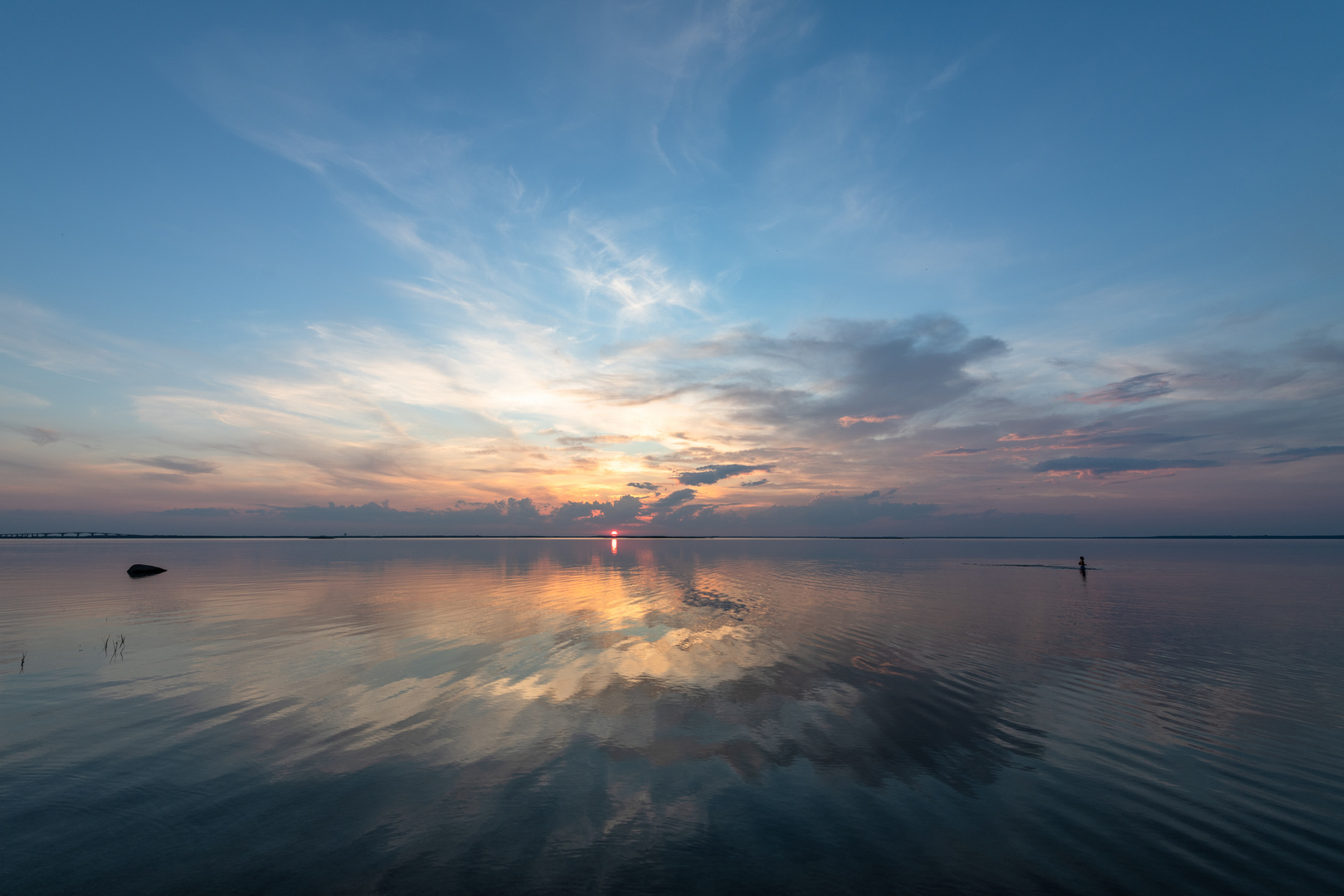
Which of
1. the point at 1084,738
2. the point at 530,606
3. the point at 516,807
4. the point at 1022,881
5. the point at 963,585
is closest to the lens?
the point at 1022,881

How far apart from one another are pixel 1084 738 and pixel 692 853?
12657 mm

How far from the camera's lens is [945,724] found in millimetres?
16500

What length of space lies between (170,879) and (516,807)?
5.61 meters

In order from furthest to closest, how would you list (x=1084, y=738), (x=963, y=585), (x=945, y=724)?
(x=963, y=585), (x=945, y=724), (x=1084, y=738)

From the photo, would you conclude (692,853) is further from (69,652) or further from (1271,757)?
(69,652)

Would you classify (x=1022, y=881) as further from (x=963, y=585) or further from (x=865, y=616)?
(x=963, y=585)

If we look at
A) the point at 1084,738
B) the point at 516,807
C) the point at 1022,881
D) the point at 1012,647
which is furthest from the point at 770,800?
the point at 1012,647

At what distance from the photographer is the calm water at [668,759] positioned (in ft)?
31.0

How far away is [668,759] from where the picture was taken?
45.9 ft

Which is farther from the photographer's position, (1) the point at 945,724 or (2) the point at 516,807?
(1) the point at 945,724

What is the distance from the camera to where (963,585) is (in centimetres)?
5656

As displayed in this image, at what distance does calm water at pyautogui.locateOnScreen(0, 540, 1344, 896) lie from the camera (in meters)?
9.46

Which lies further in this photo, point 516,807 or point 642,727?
point 642,727

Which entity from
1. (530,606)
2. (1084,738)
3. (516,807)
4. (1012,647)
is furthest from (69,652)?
(1012,647)
